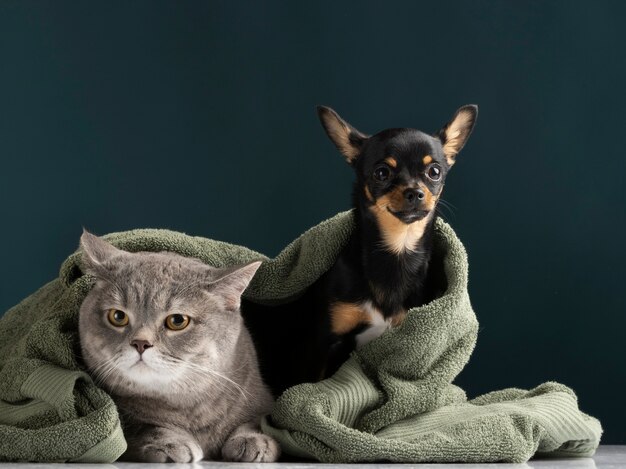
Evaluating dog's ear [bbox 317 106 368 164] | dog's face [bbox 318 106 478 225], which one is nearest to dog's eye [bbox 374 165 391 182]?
dog's face [bbox 318 106 478 225]

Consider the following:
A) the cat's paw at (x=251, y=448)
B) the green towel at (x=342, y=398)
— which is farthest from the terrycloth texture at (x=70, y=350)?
the cat's paw at (x=251, y=448)

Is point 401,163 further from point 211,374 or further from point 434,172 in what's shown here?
point 211,374

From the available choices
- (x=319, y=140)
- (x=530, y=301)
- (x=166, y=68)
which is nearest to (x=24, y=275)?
(x=166, y=68)

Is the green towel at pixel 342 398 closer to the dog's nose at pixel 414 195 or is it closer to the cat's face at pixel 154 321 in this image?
the cat's face at pixel 154 321

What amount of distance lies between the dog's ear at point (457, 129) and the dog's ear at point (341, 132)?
0.17 meters

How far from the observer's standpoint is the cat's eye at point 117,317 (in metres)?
1.84

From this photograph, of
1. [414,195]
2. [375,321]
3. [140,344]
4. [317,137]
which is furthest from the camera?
[317,137]

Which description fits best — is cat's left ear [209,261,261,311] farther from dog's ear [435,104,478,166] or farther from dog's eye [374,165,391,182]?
dog's ear [435,104,478,166]

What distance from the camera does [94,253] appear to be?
190 cm

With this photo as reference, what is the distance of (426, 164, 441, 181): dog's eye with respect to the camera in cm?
210

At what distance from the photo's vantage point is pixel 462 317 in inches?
79.6

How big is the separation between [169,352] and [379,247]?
54 centimetres

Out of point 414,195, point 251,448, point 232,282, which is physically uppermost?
point 414,195

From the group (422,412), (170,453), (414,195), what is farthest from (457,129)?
(170,453)
